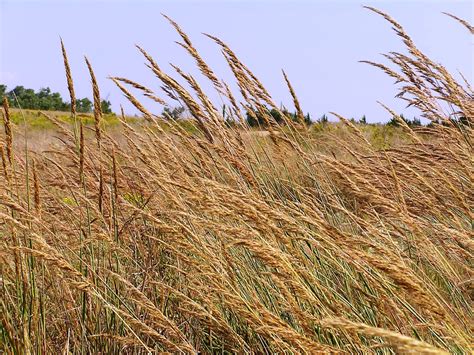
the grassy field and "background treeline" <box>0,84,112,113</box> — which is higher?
"background treeline" <box>0,84,112,113</box>

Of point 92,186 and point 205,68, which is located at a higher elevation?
point 205,68

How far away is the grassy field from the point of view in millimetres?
1666

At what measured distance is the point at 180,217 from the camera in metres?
2.47

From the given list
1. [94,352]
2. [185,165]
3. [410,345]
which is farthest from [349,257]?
[185,165]

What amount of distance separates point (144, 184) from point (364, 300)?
1441 millimetres

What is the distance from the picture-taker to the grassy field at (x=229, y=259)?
167 centimetres

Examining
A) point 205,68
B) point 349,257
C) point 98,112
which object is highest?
point 205,68

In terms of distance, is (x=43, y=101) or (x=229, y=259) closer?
(x=229, y=259)

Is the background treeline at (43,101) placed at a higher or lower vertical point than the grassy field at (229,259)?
higher

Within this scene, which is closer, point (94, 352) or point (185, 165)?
point (94, 352)

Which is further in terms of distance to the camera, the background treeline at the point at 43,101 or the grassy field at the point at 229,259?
the background treeline at the point at 43,101

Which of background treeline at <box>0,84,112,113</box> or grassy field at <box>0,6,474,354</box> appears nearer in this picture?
grassy field at <box>0,6,474,354</box>

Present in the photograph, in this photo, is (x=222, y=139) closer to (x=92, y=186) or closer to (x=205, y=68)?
(x=205, y=68)

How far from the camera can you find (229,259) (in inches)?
80.8
